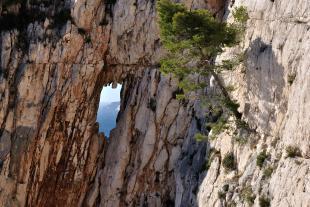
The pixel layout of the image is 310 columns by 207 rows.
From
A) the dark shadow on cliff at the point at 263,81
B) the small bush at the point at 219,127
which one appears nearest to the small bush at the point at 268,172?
the dark shadow on cliff at the point at 263,81

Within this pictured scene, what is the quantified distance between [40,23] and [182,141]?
1883 centimetres

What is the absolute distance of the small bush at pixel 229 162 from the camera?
28266 mm

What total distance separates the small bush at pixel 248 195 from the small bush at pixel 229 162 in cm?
264

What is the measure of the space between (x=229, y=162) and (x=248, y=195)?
4052 millimetres

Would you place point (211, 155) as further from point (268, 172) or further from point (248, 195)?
point (268, 172)

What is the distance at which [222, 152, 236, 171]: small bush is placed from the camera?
28.3 meters

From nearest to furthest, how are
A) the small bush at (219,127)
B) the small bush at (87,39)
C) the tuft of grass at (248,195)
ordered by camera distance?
1. the tuft of grass at (248,195)
2. the small bush at (219,127)
3. the small bush at (87,39)

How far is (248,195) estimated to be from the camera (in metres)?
24.7

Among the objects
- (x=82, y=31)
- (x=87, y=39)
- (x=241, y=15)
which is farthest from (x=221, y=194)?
(x=82, y=31)

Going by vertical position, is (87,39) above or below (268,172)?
above

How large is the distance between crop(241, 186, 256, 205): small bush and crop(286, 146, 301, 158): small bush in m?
3.77

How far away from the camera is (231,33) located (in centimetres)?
2844

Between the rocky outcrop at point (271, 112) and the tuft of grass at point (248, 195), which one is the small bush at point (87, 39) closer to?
the rocky outcrop at point (271, 112)

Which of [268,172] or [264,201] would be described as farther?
[268,172]
